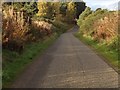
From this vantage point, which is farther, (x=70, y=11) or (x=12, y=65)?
(x=70, y=11)

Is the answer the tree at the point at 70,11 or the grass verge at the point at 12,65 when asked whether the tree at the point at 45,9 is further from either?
the grass verge at the point at 12,65

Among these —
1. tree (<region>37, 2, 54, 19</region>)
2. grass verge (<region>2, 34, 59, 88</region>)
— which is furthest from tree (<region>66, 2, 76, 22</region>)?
grass verge (<region>2, 34, 59, 88</region>)

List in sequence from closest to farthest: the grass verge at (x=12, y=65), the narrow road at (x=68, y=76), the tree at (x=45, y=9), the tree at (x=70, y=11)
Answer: the narrow road at (x=68, y=76) < the grass verge at (x=12, y=65) < the tree at (x=45, y=9) < the tree at (x=70, y=11)

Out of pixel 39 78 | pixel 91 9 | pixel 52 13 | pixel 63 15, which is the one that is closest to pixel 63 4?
pixel 63 15

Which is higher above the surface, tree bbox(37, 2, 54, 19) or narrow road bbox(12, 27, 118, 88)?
narrow road bbox(12, 27, 118, 88)

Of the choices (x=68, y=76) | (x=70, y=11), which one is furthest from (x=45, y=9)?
(x=68, y=76)

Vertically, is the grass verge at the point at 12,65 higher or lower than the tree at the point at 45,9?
higher

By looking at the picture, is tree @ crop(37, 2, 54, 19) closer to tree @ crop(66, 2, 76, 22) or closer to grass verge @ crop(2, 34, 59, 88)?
tree @ crop(66, 2, 76, 22)

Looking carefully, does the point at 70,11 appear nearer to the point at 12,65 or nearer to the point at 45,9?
the point at 45,9

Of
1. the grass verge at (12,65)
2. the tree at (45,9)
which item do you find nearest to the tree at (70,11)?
the tree at (45,9)

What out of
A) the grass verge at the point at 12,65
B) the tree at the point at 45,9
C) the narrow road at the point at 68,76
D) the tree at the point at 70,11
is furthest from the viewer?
the tree at the point at 70,11

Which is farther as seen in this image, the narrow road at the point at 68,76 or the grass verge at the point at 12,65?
the grass verge at the point at 12,65

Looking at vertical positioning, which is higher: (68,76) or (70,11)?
(68,76)

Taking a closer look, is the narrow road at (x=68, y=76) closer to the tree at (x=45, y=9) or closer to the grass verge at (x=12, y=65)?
the grass verge at (x=12, y=65)
